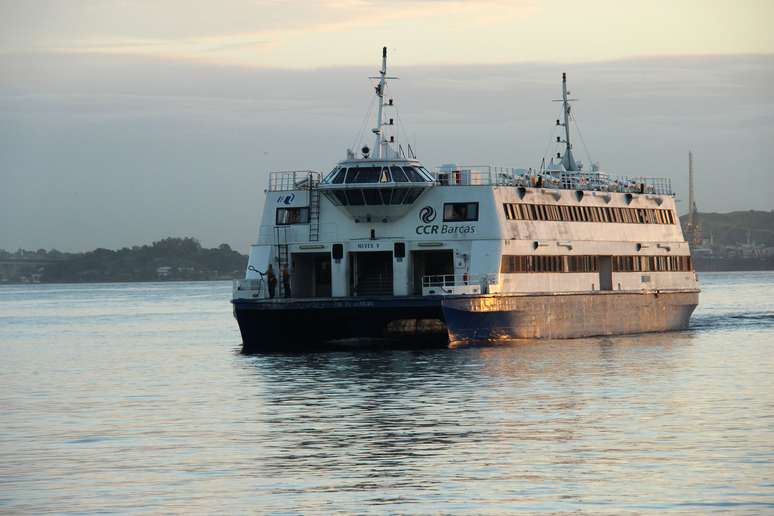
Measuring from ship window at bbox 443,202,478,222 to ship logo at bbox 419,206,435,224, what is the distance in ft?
1.61

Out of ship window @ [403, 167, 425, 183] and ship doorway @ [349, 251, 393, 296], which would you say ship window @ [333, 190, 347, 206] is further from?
ship doorway @ [349, 251, 393, 296]

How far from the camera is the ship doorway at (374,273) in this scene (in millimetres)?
52781

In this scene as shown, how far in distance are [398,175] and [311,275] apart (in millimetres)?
6306

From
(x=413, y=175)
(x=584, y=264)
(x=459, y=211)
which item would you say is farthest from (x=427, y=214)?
(x=584, y=264)

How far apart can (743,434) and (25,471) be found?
508 inches

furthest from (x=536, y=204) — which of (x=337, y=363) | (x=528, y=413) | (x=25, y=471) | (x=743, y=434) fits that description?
(x=25, y=471)

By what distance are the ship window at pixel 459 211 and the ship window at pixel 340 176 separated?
12.7ft

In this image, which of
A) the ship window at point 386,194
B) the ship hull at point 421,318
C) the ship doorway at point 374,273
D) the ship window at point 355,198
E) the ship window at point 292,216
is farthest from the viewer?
the ship doorway at point 374,273

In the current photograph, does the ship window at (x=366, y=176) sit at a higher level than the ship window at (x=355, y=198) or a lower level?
higher

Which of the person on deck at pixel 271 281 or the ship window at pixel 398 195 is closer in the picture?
the ship window at pixel 398 195

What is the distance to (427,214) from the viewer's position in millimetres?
49719

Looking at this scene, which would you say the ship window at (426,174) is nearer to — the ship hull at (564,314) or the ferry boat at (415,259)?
the ferry boat at (415,259)

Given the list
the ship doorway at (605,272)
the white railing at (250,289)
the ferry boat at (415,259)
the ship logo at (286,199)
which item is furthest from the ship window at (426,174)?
the ship doorway at (605,272)

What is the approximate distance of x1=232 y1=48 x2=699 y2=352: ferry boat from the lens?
47.1 metres
